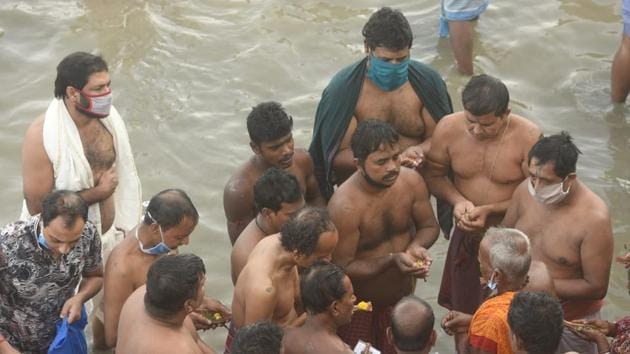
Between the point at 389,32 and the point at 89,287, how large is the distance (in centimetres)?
245

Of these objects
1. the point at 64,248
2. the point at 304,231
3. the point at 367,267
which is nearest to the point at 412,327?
the point at 304,231

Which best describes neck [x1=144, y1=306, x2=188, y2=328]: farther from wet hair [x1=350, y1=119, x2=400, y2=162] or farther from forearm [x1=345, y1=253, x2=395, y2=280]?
wet hair [x1=350, y1=119, x2=400, y2=162]

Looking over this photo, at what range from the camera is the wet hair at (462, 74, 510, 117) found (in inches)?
233

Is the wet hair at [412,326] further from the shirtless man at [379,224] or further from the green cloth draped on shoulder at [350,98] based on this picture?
the green cloth draped on shoulder at [350,98]

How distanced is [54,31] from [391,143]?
20.2 feet

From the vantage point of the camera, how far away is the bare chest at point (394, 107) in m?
6.60

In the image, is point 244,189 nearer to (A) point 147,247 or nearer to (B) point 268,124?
(B) point 268,124

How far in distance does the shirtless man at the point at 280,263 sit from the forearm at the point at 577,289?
1.37m

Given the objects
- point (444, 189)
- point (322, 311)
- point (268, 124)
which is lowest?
point (444, 189)

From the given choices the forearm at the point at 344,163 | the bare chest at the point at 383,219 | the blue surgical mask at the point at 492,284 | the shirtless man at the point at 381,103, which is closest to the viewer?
the blue surgical mask at the point at 492,284

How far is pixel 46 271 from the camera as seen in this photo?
221 inches

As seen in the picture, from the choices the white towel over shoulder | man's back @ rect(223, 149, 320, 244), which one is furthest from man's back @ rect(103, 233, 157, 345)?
man's back @ rect(223, 149, 320, 244)

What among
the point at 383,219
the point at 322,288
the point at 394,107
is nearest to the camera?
the point at 322,288

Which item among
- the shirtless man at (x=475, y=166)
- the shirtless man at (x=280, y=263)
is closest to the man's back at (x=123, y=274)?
the shirtless man at (x=280, y=263)
